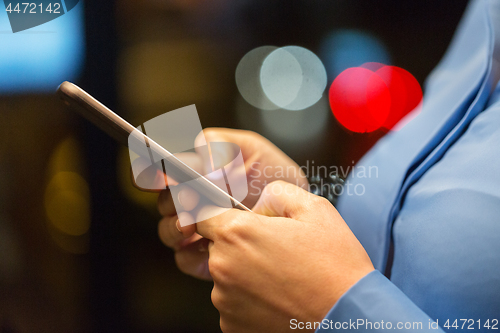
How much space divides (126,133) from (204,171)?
0.12m

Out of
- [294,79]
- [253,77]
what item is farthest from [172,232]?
[294,79]

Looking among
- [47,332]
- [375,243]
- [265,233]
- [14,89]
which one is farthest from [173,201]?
[47,332]

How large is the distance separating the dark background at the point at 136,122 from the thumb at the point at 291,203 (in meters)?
0.63

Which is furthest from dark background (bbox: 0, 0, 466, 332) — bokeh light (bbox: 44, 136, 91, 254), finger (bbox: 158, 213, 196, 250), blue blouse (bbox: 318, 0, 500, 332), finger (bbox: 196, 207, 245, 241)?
blue blouse (bbox: 318, 0, 500, 332)

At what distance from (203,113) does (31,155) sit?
0.51 m

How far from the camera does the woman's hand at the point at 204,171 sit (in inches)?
11.1

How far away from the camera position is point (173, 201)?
0.26 metres

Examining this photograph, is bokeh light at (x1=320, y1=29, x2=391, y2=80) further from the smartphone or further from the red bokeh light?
the smartphone

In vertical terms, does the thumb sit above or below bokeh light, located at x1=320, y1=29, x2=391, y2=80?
below

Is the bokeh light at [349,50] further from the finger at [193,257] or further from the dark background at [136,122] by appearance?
the finger at [193,257]

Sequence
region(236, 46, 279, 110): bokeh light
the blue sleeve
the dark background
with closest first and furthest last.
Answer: the blue sleeve → the dark background → region(236, 46, 279, 110): bokeh light

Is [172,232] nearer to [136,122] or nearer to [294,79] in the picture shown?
[136,122]

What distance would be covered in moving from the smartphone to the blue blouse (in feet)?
0.41

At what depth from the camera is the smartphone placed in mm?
197
